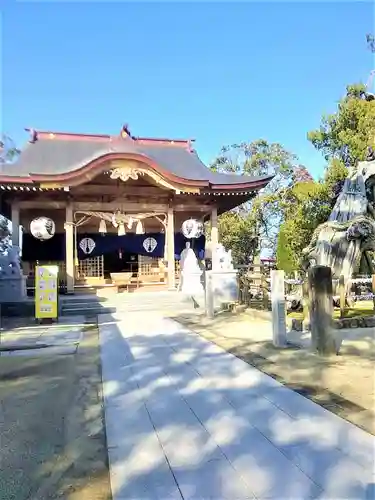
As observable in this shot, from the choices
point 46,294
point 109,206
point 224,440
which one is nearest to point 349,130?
point 109,206

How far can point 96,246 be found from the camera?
16.2 m

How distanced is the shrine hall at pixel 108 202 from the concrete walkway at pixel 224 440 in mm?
9867

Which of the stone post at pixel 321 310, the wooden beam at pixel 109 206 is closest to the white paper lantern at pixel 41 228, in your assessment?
the wooden beam at pixel 109 206

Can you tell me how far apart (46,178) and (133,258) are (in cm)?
594

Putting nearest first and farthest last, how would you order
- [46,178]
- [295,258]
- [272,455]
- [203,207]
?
1. [272,455]
2. [46,178]
3. [203,207]
4. [295,258]

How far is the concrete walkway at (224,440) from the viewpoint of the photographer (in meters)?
2.42

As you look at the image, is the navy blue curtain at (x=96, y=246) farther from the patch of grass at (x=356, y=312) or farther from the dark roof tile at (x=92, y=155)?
the patch of grass at (x=356, y=312)

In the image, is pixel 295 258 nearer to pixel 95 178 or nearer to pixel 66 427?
pixel 95 178

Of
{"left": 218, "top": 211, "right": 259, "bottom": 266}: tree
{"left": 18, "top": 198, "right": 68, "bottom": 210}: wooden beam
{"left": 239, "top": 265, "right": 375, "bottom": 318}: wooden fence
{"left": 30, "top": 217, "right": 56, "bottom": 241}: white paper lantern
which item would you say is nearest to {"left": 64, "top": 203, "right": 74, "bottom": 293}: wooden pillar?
{"left": 30, "top": 217, "right": 56, "bottom": 241}: white paper lantern

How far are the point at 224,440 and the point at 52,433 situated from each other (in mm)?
1430

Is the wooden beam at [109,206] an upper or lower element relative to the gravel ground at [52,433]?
upper

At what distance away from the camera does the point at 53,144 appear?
17953 millimetres

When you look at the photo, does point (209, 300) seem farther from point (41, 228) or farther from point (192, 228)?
point (41, 228)

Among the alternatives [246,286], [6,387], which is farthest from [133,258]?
[6,387]
